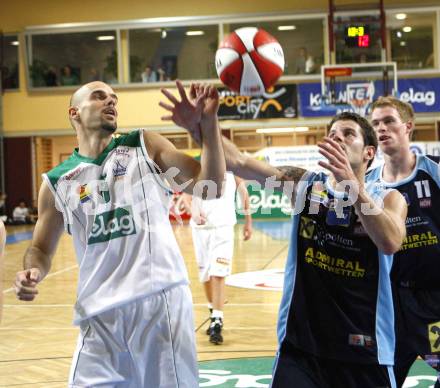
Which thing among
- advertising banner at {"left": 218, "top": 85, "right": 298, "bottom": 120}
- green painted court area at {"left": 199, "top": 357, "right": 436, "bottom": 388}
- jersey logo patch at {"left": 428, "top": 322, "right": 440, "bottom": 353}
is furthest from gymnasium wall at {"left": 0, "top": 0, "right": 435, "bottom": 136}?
jersey logo patch at {"left": 428, "top": 322, "right": 440, "bottom": 353}

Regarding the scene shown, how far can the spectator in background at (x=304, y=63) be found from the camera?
76.0 ft

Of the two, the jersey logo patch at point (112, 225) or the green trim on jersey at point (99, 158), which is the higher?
the green trim on jersey at point (99, 158)

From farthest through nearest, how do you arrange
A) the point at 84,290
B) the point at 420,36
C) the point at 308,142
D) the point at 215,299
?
the point at 308,142, the point at 420,36, the point at 215,299, the point at 84,290

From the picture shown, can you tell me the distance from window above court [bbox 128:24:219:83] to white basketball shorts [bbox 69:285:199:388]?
817 inches

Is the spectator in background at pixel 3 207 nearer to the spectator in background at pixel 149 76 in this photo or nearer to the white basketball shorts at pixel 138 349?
the spectator in background at pixel 149 76

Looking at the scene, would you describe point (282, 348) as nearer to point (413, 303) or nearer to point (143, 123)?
point (413, 303)

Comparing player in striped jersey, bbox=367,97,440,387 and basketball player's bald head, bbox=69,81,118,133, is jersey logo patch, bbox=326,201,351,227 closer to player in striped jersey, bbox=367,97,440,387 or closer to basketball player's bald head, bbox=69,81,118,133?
player in striped jersey, bbox=367,97,440,387

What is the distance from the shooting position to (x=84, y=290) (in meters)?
3.34

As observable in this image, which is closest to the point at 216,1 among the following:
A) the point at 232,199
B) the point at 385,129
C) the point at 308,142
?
the point at 308,142

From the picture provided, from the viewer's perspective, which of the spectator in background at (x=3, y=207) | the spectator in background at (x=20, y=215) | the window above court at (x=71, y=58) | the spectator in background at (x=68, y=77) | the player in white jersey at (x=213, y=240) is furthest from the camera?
the spectator in background at (x=20, y=215)

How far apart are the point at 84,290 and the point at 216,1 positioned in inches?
875

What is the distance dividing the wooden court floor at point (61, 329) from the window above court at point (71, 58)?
1370cm

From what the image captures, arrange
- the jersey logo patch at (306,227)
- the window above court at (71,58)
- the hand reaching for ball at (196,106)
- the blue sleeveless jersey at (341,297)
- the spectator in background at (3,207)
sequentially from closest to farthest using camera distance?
the hand reaching for ball at (196,106), the blue sleeveless jersey at (341,297), the jersey logo patch at (306,227), the window above court at (71,58), the spectator in background at (3,207)

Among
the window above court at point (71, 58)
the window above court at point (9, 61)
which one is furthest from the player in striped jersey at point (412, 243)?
the window above court at point (9, 61)
